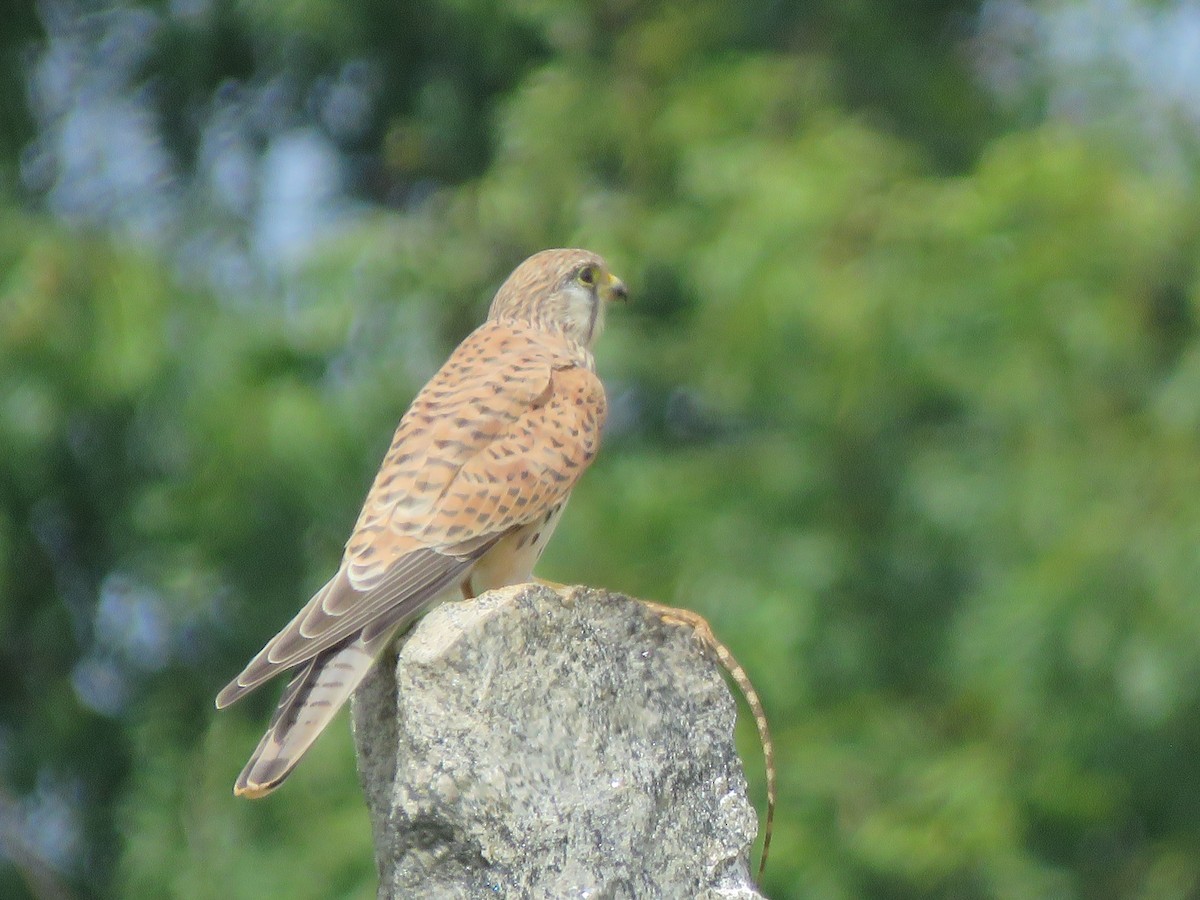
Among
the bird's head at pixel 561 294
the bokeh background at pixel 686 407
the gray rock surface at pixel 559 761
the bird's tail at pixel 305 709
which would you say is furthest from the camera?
the bokeh background at pixel 686 407

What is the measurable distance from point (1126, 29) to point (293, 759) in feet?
22.2

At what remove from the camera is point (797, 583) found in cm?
677

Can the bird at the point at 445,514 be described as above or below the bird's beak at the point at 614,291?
above

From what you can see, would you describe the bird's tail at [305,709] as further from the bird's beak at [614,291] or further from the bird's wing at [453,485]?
the bird's beak at [614,291]

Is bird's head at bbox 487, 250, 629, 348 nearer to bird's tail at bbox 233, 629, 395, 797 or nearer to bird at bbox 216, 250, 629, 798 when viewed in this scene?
bird at bbox 216, 250, 629, 798

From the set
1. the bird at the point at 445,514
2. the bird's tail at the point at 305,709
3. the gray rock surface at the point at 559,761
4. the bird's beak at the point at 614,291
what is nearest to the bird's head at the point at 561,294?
the bird's beak at the point at 614,291

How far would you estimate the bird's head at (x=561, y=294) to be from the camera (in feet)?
14.5

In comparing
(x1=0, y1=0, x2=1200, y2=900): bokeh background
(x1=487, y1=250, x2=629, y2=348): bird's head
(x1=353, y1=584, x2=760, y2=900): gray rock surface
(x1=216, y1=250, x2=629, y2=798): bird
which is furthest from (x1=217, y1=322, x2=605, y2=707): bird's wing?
(x1=0, y1=0, x2=1200, y2=900): bokeh background

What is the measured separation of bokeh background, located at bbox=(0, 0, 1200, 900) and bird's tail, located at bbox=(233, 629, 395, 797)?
322cm

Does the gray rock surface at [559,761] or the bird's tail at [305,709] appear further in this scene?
the bird's tail at [305,709]

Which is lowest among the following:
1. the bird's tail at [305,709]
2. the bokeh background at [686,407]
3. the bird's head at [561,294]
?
the bokeh background at [686,407]

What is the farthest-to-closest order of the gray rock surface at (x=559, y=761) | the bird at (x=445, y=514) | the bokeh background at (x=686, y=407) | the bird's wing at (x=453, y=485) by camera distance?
the bokeh background at (x=686, y=407)
the bird's wing at (x=453, y=485)
the bird at (x=445, y=514)
the gray rock surface at (x=559, y=761)

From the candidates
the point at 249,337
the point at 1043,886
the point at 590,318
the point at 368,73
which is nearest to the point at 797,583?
the point at 1043,886

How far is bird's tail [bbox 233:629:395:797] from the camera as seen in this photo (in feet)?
8.73
